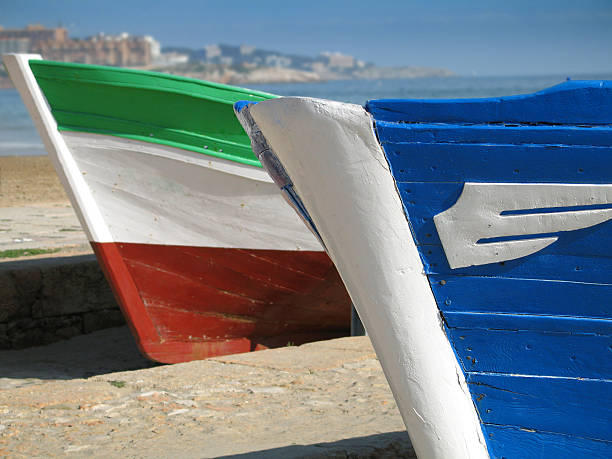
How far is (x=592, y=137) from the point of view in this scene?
81.9 inches

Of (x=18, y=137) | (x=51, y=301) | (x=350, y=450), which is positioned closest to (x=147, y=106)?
(x=51, y=301)

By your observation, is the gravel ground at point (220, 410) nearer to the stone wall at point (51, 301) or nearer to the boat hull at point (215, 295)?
the boat hull at point (215, 295)

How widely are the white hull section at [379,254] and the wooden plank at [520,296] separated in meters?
0.06

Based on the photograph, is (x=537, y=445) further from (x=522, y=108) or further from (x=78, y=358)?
(x=78, y=358)

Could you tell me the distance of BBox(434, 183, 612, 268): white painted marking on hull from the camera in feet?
6.90

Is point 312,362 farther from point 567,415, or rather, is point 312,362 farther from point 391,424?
point 567,415

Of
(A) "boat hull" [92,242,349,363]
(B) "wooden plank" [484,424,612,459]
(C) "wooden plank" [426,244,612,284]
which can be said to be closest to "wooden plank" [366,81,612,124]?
(C) "wooden plank" [426,244,612,284]

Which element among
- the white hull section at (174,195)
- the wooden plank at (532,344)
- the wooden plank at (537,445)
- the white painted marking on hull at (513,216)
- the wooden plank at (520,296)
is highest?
the white hull section at (174,195)

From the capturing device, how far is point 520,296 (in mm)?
2195

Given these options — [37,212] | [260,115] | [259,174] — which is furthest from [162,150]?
[37,212]

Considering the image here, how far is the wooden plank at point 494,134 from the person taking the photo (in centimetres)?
208

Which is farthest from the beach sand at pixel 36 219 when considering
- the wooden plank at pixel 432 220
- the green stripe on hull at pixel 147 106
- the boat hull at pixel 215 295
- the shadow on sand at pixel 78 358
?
the wooden plank at pixel 432 220

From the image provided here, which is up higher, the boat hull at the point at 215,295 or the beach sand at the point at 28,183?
the beach sand at the point at 28,183

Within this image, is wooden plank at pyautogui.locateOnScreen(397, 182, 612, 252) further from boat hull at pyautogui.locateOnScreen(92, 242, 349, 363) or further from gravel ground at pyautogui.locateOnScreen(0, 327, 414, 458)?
boat hull at pyautogui.locateOnScreen(92, 242, 349, 363)
